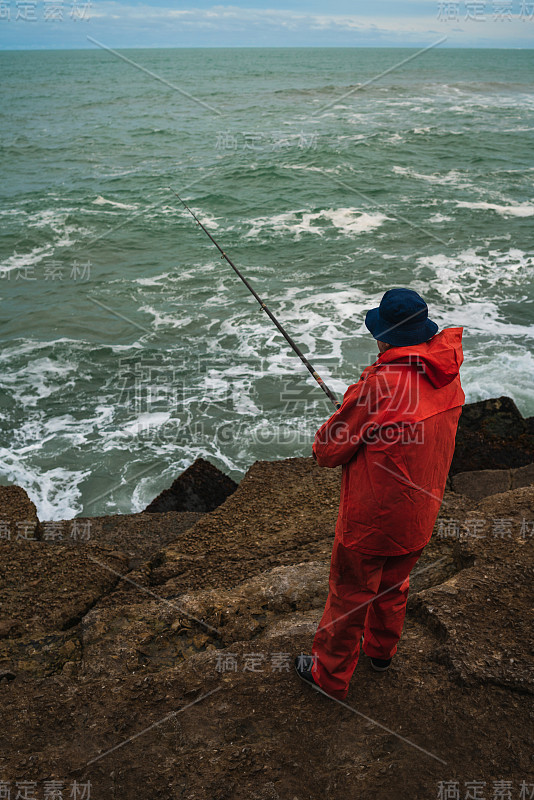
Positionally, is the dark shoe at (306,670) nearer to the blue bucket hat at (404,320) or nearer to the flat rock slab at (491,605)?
the flat rock slab at (491,605)

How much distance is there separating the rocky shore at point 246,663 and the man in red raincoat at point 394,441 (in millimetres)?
512

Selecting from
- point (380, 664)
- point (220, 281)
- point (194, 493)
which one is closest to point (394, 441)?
point (380, 664)

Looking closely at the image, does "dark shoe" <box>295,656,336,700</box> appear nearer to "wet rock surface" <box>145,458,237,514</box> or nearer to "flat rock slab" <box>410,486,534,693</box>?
"flat rock slab" <box>410,486,534,693</box>

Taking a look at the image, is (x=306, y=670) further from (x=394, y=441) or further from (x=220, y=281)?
(x=220, y=281)

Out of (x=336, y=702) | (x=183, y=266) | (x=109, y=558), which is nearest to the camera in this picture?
(x=336, y=702)

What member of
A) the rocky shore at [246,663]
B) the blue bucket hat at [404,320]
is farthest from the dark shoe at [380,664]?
the blue bucket hat at [404,320]

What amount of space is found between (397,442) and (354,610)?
28.5 inches

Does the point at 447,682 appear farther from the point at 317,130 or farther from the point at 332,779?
the point at 317,130

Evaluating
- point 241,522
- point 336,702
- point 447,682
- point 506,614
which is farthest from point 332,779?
point 241,522

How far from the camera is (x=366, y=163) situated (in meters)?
20.6

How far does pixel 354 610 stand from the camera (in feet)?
7.72

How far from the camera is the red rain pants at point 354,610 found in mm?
2328

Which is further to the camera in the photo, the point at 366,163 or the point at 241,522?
the point at 366,163

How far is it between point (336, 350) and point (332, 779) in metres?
7.13
